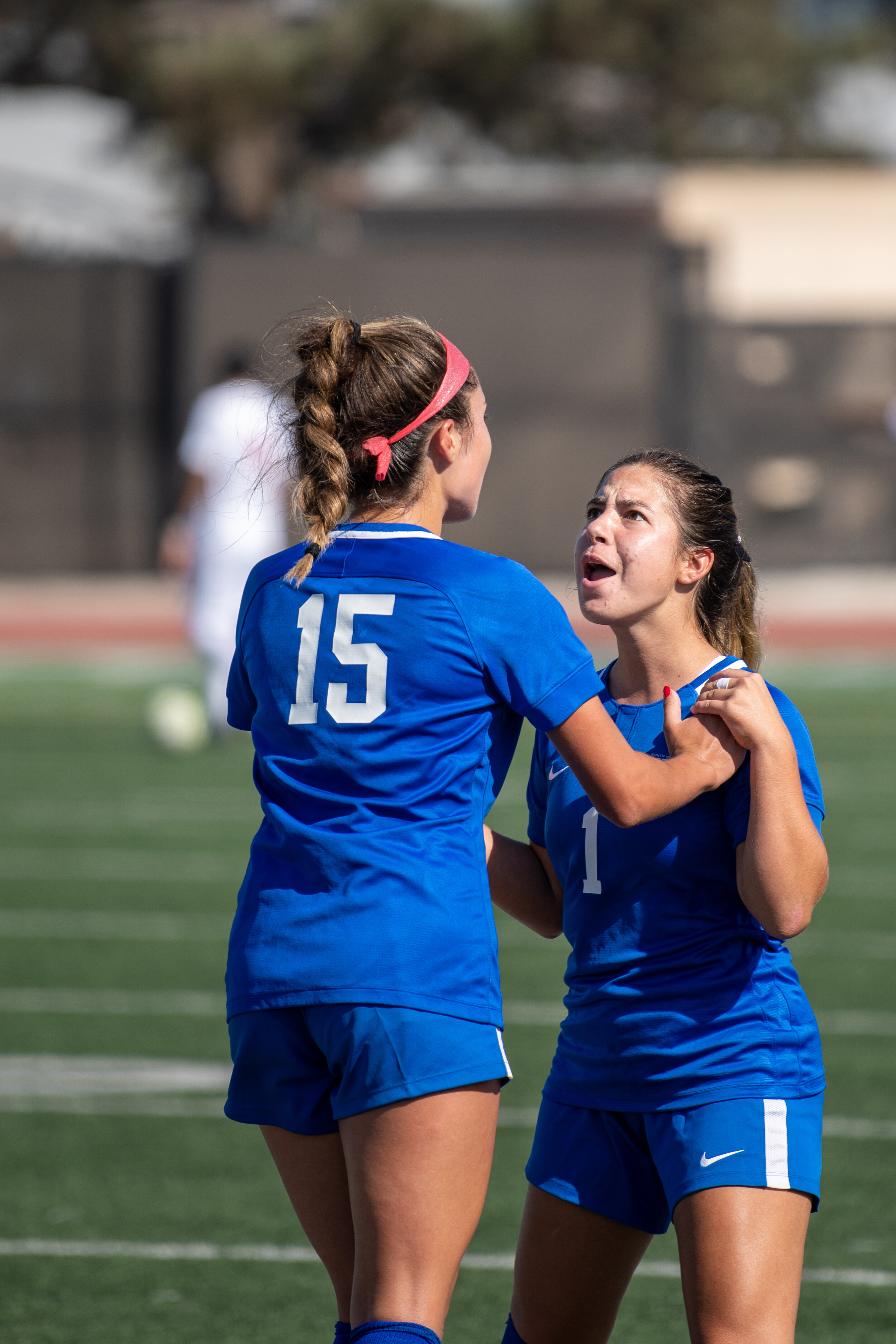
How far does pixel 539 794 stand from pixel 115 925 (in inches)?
193

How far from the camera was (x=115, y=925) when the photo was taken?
7785mm

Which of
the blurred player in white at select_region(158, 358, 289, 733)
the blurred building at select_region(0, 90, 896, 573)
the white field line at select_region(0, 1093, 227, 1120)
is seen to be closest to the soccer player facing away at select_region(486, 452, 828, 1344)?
the white field line at select_region(0, 1093, 227, 1120)

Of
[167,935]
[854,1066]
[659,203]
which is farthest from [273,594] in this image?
[659,203]

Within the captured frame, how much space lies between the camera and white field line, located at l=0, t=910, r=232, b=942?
25.0 ft

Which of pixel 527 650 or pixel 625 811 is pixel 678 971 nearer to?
pixel 625 811

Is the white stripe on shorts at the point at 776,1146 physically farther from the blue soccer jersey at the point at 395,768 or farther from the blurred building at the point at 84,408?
the blurred building at the point at 84,408

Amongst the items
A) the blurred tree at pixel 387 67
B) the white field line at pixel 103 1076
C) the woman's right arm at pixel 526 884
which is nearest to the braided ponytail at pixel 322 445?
the woman's right arm at pixel 526 884

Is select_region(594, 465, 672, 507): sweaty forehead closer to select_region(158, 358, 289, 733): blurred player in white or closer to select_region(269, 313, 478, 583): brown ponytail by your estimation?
select_region(269, 313, 478, 583): brown ponytail

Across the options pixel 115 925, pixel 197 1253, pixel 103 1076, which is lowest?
pixel 115 925

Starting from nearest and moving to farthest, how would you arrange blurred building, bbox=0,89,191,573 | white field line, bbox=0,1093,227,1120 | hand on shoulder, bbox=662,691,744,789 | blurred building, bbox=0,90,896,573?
hand on shoulder, bbox=662,691,744,789, white field line, bbox=0,1093,227,1120, blurred building, bbox=0,90,896,573, blurred building, bbox=0,89,191,573

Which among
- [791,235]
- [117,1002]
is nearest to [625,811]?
[117,1002]

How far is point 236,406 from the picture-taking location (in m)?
11.4

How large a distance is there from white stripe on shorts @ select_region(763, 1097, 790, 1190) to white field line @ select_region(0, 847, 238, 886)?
19.3 ft

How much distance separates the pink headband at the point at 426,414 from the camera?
2684 millimetres
